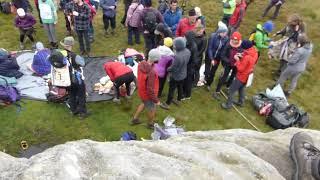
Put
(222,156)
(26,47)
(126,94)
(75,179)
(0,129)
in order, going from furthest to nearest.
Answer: (26,47), (126,94), (0,129), (222,156), (75,179)

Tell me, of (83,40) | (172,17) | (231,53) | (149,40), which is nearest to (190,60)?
(231,53)

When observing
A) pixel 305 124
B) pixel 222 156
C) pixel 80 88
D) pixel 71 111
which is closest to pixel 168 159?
pixel 222 156

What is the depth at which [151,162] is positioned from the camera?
374 cm

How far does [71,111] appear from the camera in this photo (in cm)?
1052

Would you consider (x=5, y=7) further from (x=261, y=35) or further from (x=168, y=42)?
(x=261, y=35)

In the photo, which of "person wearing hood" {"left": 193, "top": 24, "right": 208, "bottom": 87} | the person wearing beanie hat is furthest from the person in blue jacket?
"person wearing hood" {"left": 193, "top": 24, "right": 208, "bottom": 87}

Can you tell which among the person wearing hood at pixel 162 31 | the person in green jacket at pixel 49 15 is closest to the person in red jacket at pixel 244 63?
the person wearing hood at pixel 162 31

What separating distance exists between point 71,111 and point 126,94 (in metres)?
1.62

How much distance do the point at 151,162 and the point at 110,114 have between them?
7095 mm

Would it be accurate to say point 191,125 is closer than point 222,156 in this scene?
No

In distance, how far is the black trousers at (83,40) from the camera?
12.5 metres

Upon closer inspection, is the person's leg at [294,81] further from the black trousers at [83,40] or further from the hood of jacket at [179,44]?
the black trousers at [83,40]

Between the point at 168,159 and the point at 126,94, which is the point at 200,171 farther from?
the point at 126,94

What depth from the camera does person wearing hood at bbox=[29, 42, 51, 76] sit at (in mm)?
11469
